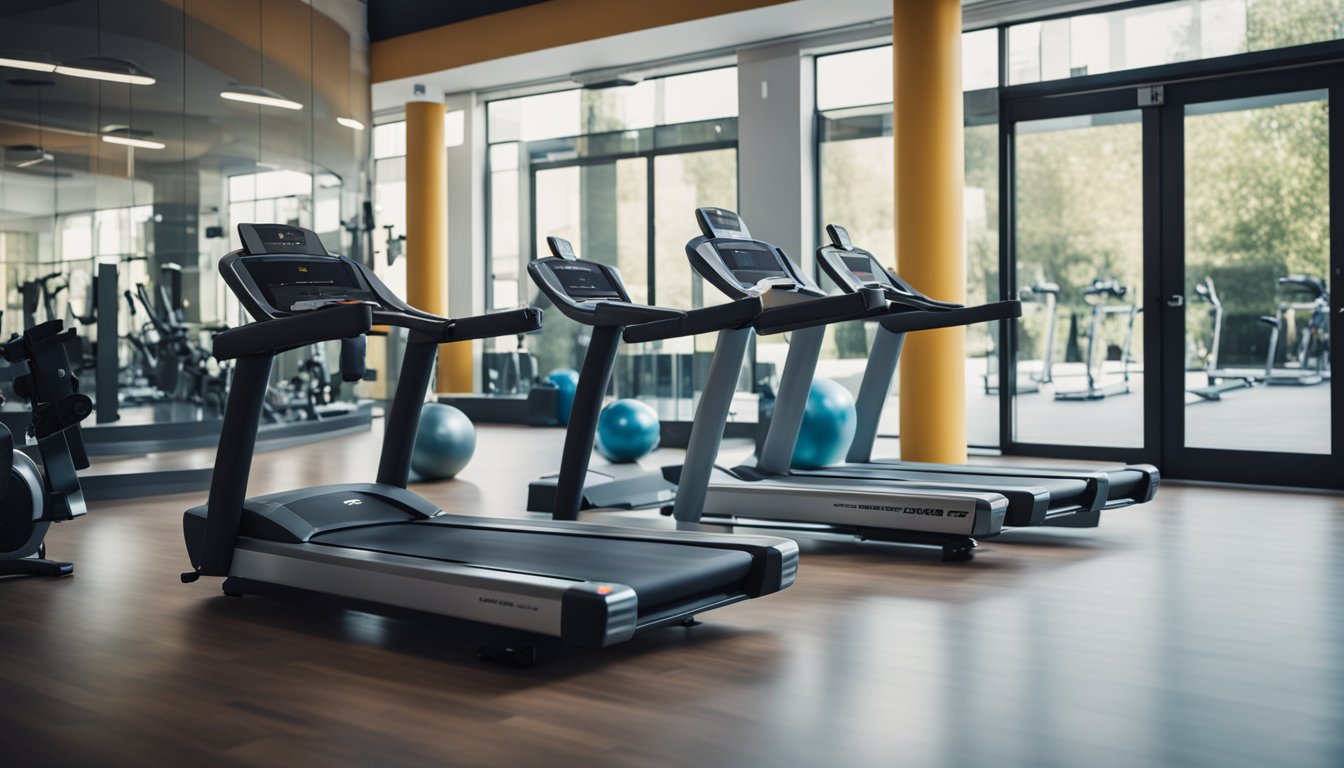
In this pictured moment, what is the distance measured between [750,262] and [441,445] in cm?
274

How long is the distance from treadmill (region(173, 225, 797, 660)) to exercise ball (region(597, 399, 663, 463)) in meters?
A: 2.23

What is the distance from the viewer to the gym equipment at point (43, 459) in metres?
3.96

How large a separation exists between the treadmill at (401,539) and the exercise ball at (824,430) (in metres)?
1.99

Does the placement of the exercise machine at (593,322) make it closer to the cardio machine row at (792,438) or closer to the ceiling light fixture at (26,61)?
the cardio machine row at (792,438)

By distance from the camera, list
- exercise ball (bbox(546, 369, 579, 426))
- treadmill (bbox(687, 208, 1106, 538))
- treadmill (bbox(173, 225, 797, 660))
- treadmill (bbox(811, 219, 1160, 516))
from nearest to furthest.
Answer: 1. treadmill (bbox(173, 225, 797, 660))
2. treadmill (bbox(687, 208, 1106, 538))
3. treadmill (bbox(811, 219, 1160, 516))
4. exercise ball (bbox(546, 369, 579, 426))

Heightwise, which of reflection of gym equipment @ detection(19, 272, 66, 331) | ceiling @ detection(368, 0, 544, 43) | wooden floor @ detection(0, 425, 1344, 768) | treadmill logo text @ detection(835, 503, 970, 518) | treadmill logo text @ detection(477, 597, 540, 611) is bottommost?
wooden floor @ detection(0, 425, 1344, 768)

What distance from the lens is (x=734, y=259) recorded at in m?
4.50

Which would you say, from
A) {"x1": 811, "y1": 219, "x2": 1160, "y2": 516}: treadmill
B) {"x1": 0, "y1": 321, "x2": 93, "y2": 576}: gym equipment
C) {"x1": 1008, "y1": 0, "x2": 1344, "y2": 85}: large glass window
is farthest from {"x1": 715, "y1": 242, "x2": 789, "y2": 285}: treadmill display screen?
{"x1": 1008, "y1": 0, "x2": 1344, "y2": 85}: large glass window

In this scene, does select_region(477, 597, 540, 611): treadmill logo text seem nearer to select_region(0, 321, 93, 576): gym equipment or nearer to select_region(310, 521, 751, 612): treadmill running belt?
select_region(310, 521, 751, 612): treadmill running belt

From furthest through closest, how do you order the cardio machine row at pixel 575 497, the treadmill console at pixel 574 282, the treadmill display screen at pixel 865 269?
1. the treadmill display screen at pixel 865 269
2. the treadmill console at pixel 574 282
3. the cardio machine row at pixel 575 497

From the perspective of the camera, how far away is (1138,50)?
7.00 meters

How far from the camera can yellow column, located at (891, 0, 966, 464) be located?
6.89 m

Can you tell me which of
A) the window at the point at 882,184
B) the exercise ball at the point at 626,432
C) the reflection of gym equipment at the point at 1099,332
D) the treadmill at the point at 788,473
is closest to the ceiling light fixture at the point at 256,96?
the window at the point at 882,184

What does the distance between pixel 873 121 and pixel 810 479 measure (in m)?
4.62
